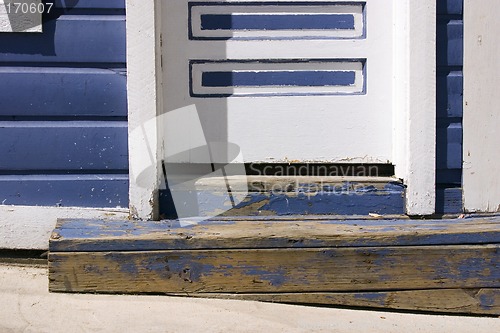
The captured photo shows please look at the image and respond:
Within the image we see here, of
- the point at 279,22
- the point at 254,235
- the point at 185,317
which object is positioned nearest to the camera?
the point at 185,317

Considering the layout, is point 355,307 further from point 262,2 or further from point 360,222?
point 262,2

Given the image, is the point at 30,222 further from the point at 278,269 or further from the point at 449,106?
the point at 449,106

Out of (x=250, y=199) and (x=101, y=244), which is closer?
(x=101, y=244)

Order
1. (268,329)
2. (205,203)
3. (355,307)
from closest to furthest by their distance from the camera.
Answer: (268,329) < (355,307) < (205,203)

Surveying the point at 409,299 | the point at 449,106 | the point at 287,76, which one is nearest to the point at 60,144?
the point at 287,76

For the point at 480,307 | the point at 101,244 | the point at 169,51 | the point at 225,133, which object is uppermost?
the point at 169,51

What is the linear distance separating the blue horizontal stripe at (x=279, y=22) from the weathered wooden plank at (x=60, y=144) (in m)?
0.69

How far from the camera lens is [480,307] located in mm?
2967

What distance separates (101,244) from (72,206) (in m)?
0.45

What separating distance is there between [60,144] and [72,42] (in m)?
0.49

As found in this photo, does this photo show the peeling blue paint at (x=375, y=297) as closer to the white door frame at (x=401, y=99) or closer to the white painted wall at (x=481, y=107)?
the white door frame at (x=401, y=99)

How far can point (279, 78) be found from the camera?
3326mm

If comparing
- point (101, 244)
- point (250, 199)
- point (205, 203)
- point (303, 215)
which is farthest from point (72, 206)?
point (303, 215)

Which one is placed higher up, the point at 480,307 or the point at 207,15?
the point at 207,15
